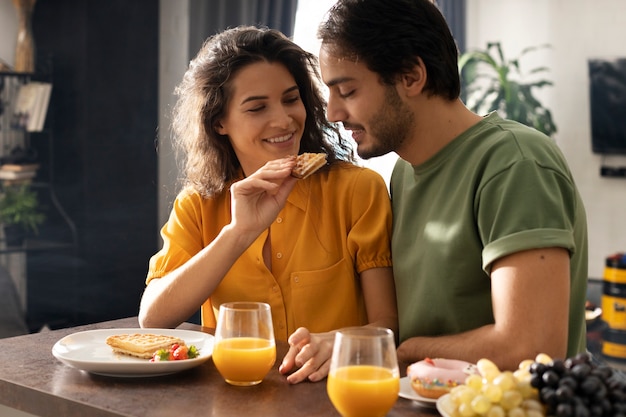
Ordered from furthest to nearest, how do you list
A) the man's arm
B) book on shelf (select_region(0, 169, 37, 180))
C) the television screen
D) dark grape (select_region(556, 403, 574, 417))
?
the television screen < book on shelf (select_region(0, 169, 37, 180)) < the man's arm < dark grape (select_region(556, 403, 574, 417))

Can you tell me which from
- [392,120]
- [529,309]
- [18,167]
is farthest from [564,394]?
[18,167]

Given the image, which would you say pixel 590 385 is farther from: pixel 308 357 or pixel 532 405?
pixel 308 357

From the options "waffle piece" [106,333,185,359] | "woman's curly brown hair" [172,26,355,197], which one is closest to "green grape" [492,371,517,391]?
"waffle piece" [106,333,185,359]

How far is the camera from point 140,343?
1660mm

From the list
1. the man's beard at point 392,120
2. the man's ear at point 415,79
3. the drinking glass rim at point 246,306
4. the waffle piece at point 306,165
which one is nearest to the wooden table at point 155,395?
the drinking glass rim at point 246,306

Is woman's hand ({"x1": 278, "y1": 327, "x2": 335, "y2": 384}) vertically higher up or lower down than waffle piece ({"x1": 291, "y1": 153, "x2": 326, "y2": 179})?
lower down

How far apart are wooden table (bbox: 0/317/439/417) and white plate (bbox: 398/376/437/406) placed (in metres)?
0.01

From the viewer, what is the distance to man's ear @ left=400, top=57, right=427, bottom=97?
1.93 meters

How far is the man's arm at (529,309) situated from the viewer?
5.16ft

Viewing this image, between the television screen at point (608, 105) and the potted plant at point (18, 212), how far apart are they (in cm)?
355

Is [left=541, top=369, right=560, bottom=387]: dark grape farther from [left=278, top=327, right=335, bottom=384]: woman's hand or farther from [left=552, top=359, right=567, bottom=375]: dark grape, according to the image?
[left=278, top=327, right=335, bottom=384]: woman's hand

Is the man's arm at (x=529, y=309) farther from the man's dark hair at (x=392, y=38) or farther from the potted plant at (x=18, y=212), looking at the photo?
the potted plant at (x=18, y=212)

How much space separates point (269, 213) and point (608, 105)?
162 inches

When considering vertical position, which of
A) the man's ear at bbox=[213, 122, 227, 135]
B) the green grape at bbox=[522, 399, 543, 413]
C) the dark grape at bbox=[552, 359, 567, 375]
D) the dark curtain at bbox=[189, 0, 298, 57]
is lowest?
the green grape at bbox=[522, 399, 543, 413]
